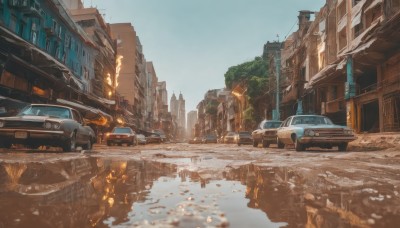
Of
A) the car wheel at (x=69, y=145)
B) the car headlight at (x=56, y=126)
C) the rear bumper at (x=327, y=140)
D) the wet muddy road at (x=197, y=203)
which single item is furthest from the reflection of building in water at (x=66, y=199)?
the rear bumper at (x=327, y=140)

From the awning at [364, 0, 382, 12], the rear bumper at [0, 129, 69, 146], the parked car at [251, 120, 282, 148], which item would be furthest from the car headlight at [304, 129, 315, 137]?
the awning at [364, 0, 382, 12]

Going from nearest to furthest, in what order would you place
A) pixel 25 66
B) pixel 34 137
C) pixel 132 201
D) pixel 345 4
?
pixel 132 201
pixel 34 137
pixel 25 66
pixel 345 4

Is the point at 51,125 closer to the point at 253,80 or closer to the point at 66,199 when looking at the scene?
the point at 66,199

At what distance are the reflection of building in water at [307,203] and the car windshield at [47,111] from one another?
8.35m

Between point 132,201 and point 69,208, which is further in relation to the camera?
point 132,201

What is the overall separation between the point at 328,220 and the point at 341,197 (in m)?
0.76

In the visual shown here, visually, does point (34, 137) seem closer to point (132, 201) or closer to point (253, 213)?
point (132, 201)

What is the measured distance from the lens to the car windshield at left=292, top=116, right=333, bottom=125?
13013 millimetres

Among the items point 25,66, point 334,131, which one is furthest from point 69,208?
point 25,66

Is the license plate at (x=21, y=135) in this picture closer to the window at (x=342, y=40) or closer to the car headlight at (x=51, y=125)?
the car headlight at (x=51, y=125)

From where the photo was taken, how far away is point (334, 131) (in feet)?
38.5

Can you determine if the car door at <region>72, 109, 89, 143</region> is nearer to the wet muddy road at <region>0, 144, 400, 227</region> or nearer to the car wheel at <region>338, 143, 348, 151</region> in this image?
the wet muddy road at <region>0, 144, 400, 227</region>

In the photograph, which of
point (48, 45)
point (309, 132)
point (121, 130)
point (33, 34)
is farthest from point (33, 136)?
point (48, 45)

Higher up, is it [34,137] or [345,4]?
[345,4]
